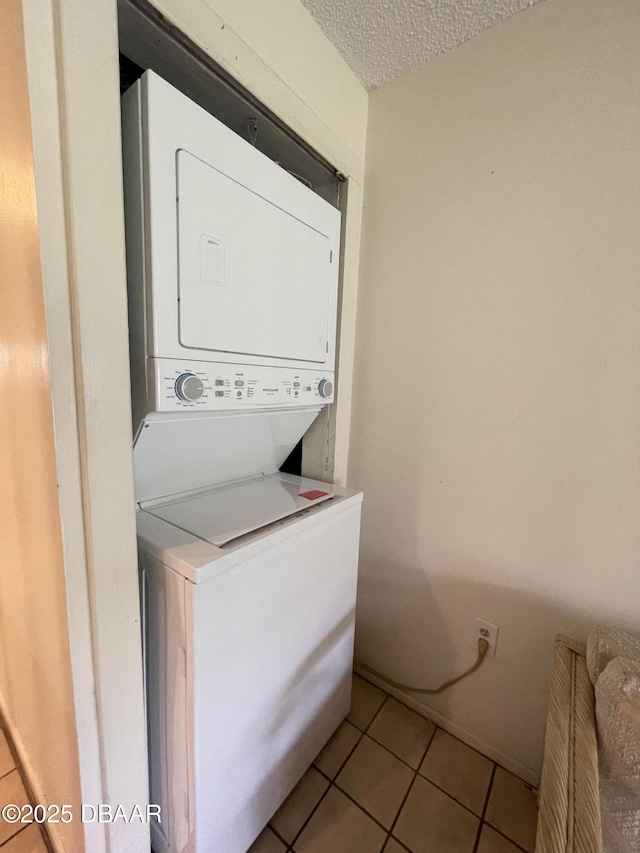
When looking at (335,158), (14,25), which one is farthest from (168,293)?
(335,158)

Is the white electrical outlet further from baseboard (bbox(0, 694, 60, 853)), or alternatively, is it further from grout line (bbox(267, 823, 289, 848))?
baseboard (bbox(0, 694, 60, 853))

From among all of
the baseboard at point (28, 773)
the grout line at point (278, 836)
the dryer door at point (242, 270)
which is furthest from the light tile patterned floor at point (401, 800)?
the dryer door at point (242, 270)

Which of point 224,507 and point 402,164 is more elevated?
point 402,164

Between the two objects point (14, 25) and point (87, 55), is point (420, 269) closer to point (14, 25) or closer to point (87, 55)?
point (87, 55)

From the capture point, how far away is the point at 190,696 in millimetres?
884

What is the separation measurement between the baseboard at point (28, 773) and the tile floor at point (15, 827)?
21 mm

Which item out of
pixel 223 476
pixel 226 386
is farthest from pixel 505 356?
pixel 223 476

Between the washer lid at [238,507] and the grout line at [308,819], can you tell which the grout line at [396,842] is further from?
the washer lid at [238,507]

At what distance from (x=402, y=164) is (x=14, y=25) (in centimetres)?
124

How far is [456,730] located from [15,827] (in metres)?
1.62

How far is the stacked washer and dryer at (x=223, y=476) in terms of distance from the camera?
0.82 m

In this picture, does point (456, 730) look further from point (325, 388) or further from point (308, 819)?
point (325, 388)

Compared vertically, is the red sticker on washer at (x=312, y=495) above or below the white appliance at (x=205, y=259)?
below

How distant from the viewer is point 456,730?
152cm
